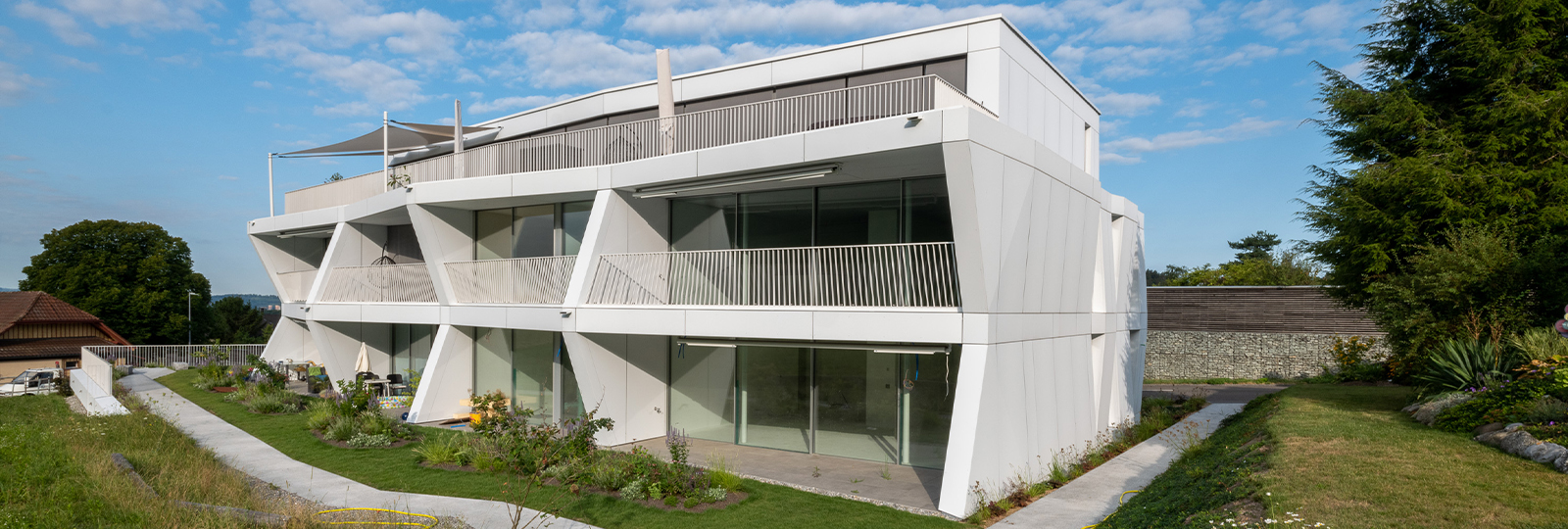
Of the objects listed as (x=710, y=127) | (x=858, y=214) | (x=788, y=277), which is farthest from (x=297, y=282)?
(x=858, y=214)

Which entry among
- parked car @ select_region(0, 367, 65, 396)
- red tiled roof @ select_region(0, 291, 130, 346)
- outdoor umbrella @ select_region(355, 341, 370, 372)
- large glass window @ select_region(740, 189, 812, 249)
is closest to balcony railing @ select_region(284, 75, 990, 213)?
large glass window @ select_region(740, 189, 812, 249)

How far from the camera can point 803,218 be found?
48.4 ft

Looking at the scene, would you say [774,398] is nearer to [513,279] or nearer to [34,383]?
[513,279]

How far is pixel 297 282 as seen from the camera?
2842 centimetres

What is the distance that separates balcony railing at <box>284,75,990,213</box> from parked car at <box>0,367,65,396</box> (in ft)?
74.1

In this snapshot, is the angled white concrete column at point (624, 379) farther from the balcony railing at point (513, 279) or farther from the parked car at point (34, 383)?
the parked car at point (34, 383)

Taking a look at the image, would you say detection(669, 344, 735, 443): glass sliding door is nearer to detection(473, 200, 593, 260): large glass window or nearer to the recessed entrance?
the recessed entrance

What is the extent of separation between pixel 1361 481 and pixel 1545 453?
2.03 meters

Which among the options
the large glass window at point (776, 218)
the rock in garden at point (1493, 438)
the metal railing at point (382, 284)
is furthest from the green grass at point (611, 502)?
the rock in garden at point (1493, 438)

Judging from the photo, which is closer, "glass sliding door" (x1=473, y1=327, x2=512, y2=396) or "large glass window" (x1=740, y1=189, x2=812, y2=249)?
"large glass window" (x1=740, y1=189, x2=812, y2=249)

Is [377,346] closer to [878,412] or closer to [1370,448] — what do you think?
[878,412]

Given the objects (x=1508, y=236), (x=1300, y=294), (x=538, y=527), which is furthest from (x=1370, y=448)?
(x=1300, y=294)

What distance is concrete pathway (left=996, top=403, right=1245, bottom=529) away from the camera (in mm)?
10227

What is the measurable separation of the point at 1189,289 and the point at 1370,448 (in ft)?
78.6
